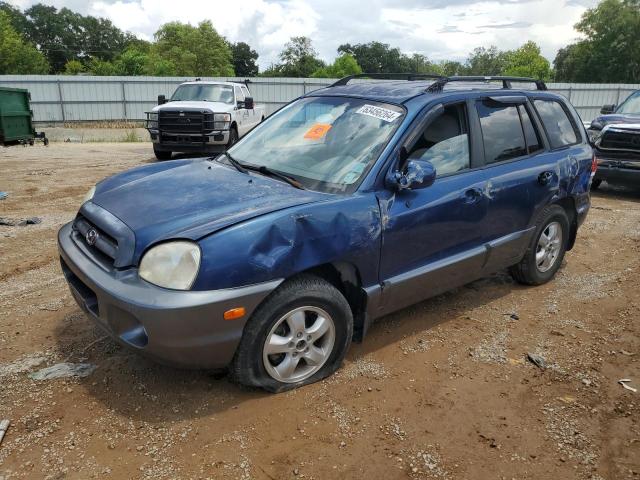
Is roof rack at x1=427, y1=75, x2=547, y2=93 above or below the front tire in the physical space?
above

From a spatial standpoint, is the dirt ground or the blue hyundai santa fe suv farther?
the blue hyundai santa fe suv

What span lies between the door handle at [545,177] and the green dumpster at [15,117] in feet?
51.0

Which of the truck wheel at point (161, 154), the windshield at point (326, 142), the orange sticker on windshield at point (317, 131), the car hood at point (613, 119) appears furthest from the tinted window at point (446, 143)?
the truck wheel at point (161, 154)

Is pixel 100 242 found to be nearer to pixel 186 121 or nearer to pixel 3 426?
pixel 3 426

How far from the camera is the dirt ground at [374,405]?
2568mm

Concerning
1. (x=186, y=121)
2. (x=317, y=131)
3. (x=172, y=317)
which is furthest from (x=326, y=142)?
(x=186, y=121)

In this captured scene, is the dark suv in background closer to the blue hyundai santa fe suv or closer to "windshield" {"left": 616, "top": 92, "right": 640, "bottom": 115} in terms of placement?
"windshield" {"left": 616, "top": 92, "right": 640, "bottom": 115}

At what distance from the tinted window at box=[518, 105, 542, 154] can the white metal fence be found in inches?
817

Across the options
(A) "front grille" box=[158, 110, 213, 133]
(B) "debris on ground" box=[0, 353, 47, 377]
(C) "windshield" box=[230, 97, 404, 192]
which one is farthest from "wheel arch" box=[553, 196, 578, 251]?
(A) "front grille" box=[158, 110, 213, 133]

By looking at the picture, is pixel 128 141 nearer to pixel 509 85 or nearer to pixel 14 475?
pixel 509 85

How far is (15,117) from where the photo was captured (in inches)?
618

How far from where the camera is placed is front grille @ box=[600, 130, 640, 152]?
28.8 feet

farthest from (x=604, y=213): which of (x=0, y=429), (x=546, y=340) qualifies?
(x=0, y=429)

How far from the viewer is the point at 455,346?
3.79 metres
